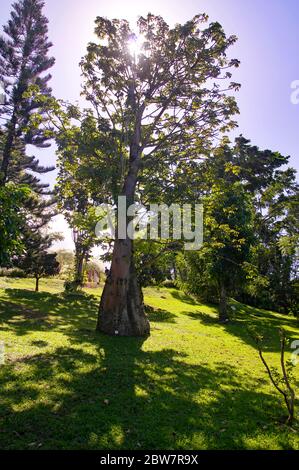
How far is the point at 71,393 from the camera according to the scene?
23.5 ft

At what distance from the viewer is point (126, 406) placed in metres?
6.80

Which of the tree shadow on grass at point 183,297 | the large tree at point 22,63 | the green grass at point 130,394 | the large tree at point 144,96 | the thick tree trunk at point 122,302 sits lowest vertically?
the tree shadow on grass at point 183,297

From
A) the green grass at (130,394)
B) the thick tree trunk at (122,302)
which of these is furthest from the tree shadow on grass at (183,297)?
the thick tree trunk at (122,302)

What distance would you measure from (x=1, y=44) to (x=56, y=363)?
2820 cm

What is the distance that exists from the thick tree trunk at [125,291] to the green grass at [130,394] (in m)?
0.74

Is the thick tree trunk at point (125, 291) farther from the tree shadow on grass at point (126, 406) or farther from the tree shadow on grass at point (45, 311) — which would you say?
the tree shadow on grass at point (126, 406)

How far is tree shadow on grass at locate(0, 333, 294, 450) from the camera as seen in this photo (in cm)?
550

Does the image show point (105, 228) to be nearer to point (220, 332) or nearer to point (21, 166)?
point (220, 332)

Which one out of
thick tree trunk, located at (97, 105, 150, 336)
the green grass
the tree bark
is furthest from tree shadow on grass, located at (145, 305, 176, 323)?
the tree bark

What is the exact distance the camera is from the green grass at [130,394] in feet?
18.4

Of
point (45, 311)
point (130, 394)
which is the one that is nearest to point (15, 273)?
point (45, 311)

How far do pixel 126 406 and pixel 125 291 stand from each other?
7560 millimetres

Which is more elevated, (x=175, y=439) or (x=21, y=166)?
(x=21, y=166)
